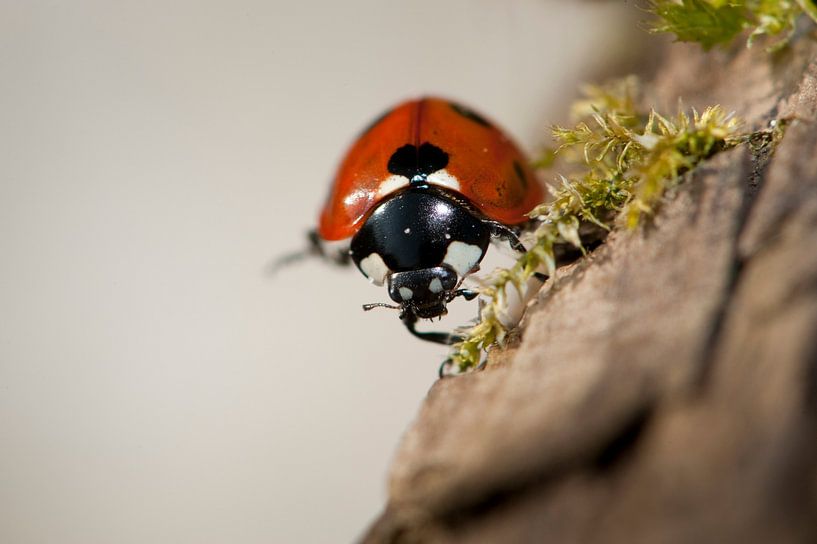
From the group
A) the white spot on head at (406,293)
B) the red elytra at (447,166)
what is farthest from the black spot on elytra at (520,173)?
the white spot on head at (406,293)

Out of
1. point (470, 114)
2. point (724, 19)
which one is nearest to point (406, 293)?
point (470, 114)

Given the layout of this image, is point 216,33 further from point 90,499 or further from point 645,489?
point 645,489

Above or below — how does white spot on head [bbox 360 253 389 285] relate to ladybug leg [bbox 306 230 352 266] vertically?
→ below

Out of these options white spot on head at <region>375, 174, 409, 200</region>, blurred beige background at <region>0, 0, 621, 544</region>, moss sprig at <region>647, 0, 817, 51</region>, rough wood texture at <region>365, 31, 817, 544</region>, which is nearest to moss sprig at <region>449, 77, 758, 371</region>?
rough wood texture at <region>365, 31, 817, 544</region>

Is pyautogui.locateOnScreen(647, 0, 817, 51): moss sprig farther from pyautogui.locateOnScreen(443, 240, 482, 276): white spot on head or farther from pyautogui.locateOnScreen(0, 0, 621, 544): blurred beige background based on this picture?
pyautogui.locateOnScreen(0, 0, 621, 544): blurred beige background

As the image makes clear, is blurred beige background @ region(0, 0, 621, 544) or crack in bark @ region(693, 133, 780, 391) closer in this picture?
crack in bark @ region(693, 133, 780, 391)

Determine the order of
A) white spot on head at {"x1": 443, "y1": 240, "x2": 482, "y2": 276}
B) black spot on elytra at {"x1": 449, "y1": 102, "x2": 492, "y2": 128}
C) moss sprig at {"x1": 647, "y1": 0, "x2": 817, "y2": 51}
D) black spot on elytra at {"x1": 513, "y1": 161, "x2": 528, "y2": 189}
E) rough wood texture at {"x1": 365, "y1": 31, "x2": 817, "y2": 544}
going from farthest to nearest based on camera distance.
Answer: black spot on elytra at {"x1": 449, "y1": 102, "x2": 492, "y2": 128} → black spot on elytra at {"x1": 513, "y1": 161, "x2": 528, "y2": 189} → white spot on head at {"x1": 443, "y1": 240, "x2": 482, "y2": 276} → moss sprig at {"x1": 647, "y1": 0, "x2": 817, "y2": 51} → rough wood texture at {"x1": 365, "y1": 31, "x2": 817, "y2": 544}
